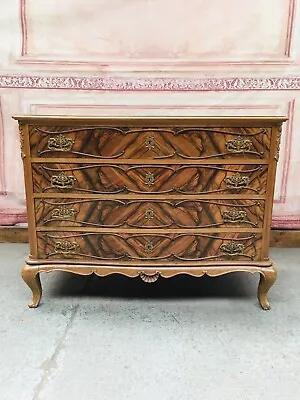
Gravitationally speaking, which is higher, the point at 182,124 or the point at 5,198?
the point at 182,124

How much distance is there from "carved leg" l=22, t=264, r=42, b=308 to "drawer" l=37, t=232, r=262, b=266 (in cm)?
10

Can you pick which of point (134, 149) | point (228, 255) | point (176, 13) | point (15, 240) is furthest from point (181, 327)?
point (176, 13)

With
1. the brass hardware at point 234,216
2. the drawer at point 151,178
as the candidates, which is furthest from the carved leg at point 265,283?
the drawer at point 151,178

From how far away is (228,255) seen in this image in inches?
80.5

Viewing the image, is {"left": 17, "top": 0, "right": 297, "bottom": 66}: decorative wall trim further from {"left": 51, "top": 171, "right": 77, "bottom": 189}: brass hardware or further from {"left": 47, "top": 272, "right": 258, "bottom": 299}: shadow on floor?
{"left": 47, "top": 272, "right": 258, "bottom": 299}: shadow on floor

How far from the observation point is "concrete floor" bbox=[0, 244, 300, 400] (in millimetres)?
1590

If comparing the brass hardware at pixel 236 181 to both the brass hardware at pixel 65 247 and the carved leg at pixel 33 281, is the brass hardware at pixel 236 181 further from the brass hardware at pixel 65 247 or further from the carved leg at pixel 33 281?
the carved leg at pixel 33 281

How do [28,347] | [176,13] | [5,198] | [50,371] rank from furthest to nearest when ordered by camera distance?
[5,198] → [176,13] → [28,347] → [50,371]

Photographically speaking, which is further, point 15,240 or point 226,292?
point 15,240

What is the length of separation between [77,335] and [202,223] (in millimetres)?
719

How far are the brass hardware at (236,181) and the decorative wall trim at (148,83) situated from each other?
0.94 m

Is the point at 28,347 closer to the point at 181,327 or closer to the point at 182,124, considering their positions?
the point at 181,327

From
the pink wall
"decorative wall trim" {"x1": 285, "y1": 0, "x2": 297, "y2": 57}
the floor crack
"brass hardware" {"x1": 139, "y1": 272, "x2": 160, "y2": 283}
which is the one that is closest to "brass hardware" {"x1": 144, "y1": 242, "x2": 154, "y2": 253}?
"brass hardware" {"x1": 139, "y1": 272, "x2": 160, "y2": 283}

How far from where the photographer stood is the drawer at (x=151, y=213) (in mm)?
1986
